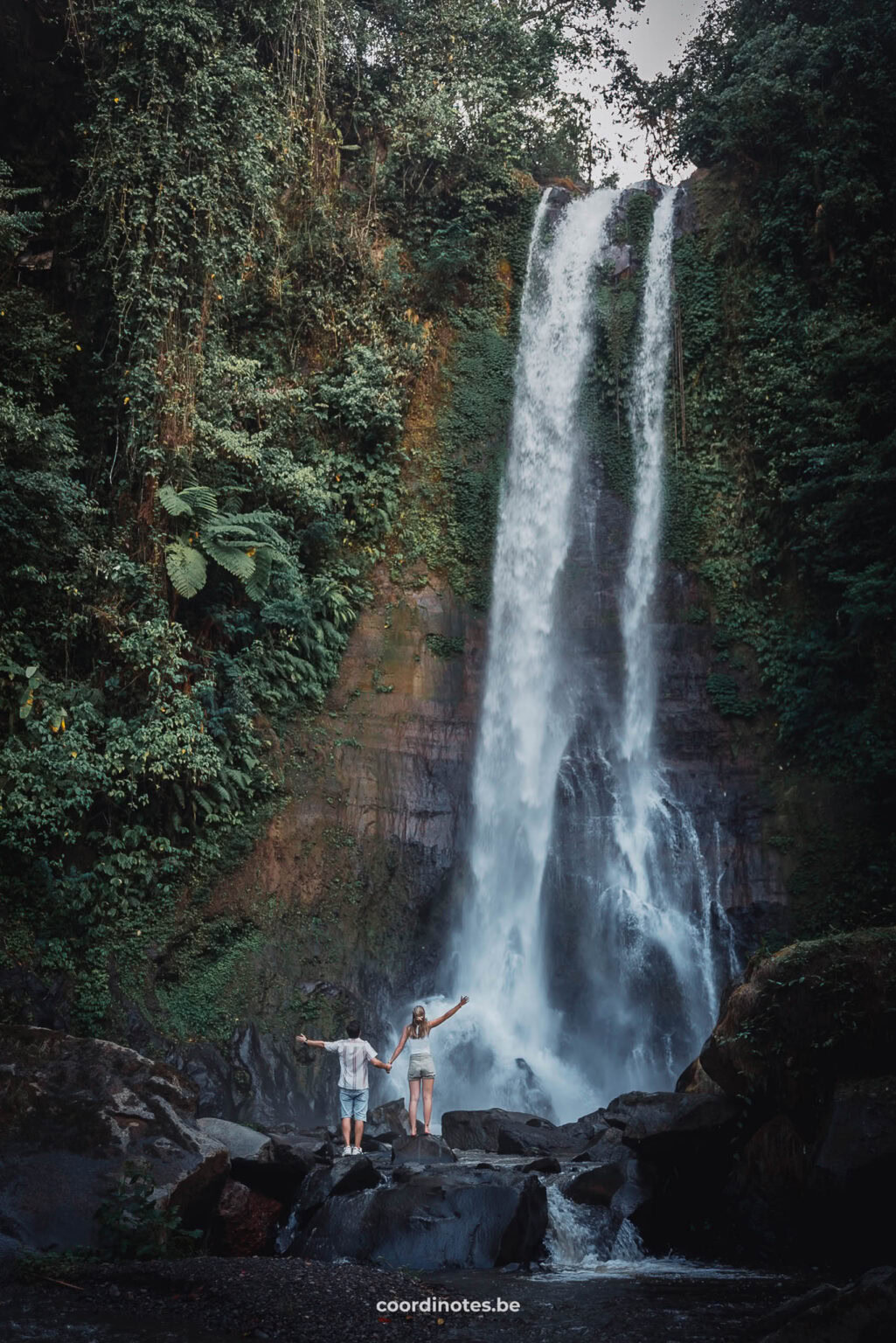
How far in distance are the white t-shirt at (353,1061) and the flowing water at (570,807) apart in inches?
150

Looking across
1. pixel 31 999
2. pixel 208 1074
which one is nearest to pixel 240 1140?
pixel 208 1074

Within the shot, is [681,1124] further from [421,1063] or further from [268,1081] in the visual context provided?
[268,1081]

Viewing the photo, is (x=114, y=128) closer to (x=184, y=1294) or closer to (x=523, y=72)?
(x=523, y=72)

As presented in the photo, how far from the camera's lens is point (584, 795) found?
1554 cm

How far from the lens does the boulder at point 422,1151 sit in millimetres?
8643

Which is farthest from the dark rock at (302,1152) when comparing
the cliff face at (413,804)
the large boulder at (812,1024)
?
the large boulder at (812,1024)

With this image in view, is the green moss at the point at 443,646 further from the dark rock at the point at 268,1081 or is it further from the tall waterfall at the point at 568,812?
the dark rock at the point at 268,1081

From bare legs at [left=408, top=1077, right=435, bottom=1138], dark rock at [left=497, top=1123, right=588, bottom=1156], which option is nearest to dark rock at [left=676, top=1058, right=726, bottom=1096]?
dark rock at [left=497, top=1123, right=588, bottom=1156]

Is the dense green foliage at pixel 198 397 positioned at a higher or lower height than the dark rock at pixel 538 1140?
higher

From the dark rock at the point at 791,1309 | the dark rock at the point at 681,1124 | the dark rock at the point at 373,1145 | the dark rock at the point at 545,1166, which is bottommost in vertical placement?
the dark rock at the point at 373,1145

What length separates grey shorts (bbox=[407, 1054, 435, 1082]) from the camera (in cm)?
960

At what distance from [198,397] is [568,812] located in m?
8.37

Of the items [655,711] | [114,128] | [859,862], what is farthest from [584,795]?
[114,128]

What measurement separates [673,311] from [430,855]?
11.7m
